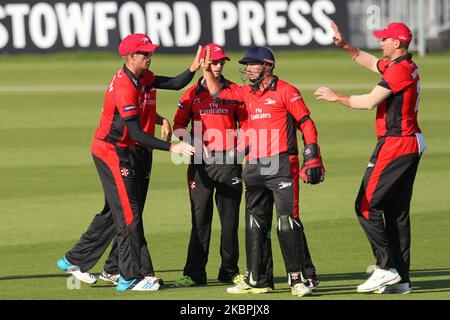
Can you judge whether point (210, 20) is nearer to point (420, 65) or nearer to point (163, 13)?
point (163, 13)

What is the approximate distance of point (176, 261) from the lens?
11.4 m

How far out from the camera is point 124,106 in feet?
32.3

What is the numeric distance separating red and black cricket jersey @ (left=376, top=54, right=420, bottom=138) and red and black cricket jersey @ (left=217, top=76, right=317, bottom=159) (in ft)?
2.07

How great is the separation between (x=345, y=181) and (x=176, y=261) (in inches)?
212

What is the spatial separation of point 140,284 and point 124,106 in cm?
151

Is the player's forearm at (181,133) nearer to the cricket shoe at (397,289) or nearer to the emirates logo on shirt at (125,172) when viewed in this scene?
the emirates logo on shirt at (125,172)

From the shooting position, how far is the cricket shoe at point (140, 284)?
9914mm

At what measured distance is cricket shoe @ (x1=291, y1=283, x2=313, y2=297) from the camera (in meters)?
9.46

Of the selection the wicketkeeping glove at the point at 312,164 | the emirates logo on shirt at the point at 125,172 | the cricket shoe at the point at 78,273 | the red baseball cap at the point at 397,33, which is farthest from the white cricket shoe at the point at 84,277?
the red baseball cap at the point at 397,33

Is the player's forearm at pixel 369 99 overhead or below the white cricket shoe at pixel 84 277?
overhead

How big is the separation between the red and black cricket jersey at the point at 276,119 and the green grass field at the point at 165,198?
123 centimetres

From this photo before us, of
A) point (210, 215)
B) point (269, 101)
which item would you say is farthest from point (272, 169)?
point (210, 215)

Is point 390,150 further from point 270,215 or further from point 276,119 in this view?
point 270,215

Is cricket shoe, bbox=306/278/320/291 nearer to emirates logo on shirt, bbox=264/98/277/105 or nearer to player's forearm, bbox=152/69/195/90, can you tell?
emirates logo on shirt, bbox=264/98/277/105
